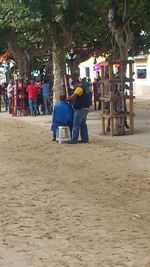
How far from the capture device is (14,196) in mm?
8305

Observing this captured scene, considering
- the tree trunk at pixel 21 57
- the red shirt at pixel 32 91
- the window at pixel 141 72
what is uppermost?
the tree trunk at pixel 21 57

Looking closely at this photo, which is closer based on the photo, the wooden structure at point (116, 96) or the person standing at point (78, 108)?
the person standing at point (78, 108)

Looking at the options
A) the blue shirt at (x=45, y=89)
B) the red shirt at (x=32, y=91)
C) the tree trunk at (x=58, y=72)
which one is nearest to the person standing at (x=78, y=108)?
the tree trunk at (x=58, y=72)

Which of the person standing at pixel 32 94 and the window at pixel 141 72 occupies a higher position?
the window at pixel 141 72

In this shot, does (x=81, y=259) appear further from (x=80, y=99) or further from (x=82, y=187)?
(x=80, y=99)

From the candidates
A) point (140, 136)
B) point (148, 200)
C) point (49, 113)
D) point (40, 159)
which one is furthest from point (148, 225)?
point (49, 113)

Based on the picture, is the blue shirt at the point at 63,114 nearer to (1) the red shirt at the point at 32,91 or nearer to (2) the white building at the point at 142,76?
(1) the red shirt at the point at 32,91

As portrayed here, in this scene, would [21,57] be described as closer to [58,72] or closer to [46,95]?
[46,95]

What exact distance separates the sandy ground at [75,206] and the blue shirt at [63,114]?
50.7 inches

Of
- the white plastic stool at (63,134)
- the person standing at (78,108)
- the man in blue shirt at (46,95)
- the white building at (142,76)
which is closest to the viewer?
the person standing at (78,108)

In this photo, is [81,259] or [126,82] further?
[126,82]

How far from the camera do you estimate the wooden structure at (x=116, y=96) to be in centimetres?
1519

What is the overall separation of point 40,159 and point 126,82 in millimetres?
4632

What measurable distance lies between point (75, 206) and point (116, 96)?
811 cm
